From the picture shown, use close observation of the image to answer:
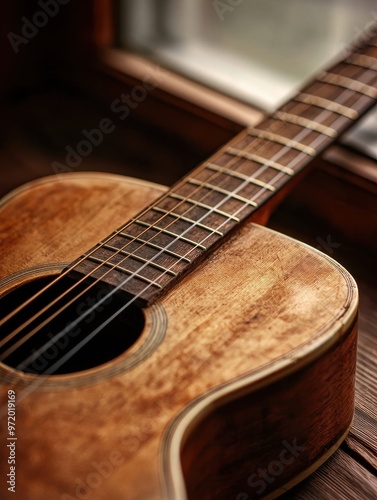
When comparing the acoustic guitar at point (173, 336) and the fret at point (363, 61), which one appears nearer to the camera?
the acoustic guitar at point (173, 336)

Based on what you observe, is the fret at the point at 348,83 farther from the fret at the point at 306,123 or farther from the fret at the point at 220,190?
the fret at the point at 220,190

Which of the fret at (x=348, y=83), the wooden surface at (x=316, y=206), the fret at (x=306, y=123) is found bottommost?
the wooden surface at (x=316, y=206)

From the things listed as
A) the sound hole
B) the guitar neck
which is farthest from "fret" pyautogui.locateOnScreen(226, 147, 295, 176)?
the sound hole

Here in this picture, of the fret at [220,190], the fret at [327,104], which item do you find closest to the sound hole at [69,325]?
the fret at [220,190]

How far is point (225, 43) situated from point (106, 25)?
0.31m

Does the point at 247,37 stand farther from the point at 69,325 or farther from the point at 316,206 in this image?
the point at 69,325

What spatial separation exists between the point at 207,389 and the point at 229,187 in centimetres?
39

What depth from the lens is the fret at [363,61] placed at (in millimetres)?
1176

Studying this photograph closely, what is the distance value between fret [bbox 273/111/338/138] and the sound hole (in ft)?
1.53

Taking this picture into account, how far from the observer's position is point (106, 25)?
1636mm

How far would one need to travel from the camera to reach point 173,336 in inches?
29.5

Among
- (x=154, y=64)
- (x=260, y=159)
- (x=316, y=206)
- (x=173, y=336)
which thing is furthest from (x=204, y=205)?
(x=154, y=64)

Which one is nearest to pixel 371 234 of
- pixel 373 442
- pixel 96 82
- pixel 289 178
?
pixel 289 178

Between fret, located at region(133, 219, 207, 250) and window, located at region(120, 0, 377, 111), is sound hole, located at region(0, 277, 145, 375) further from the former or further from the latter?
window, located at region(120, 0, 377, 111)
